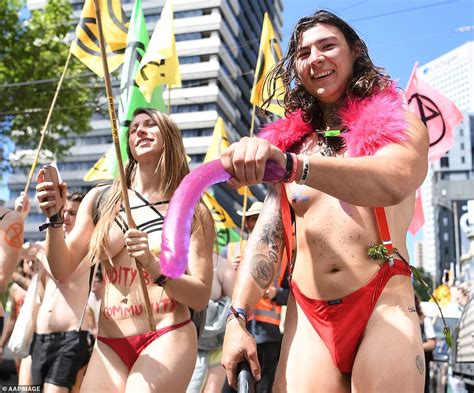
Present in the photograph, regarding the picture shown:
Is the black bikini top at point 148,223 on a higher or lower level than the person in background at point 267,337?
higher

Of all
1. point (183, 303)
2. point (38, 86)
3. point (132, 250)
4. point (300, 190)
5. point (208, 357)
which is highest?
point (38, 86)

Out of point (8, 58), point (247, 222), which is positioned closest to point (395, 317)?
point (247, 222)

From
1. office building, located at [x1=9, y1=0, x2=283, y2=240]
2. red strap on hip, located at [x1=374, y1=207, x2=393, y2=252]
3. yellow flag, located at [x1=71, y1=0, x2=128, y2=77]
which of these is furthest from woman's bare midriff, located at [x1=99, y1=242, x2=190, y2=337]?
office building, located at [x1=9, y1=0, x2=283, y2=240]

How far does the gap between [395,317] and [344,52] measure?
1.12 metres

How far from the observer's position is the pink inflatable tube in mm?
1849

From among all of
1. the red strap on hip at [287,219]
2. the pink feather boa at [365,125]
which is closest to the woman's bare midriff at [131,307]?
the red strap on hip at [287,219]

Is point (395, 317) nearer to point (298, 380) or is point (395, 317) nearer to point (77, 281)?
point (298, 380)

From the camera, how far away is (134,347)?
10.6 ft

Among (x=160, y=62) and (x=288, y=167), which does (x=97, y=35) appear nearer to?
(x=160, y=62)

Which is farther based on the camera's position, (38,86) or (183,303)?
(38,86)

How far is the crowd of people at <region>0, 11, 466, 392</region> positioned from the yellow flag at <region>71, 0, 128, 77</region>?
481 centimetres

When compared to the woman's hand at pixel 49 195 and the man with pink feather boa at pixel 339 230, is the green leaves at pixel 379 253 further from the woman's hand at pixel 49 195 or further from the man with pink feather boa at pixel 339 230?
the woman's hand at pixel 49 195

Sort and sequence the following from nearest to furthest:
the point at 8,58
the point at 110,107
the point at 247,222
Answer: the point at 110,107, the point at 247,222, the point at 8,58

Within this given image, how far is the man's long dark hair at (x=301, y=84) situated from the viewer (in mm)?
2762
